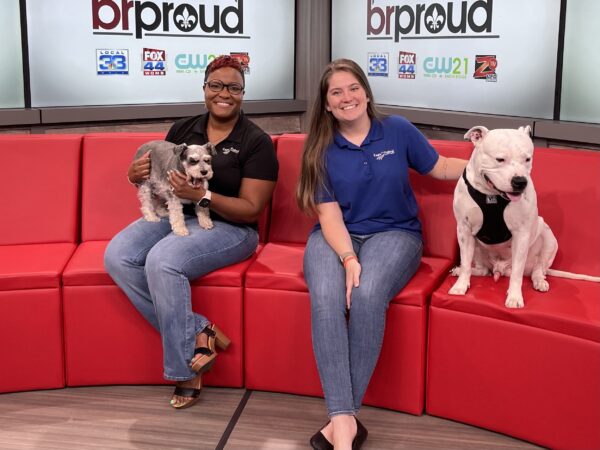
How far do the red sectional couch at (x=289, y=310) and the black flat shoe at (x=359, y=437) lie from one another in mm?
313

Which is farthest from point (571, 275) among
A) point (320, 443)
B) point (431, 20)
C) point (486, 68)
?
point (431, 20)

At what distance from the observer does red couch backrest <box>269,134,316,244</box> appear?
3730 mm

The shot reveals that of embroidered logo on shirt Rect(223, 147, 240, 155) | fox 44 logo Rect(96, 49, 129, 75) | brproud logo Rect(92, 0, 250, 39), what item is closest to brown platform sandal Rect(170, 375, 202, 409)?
embroidered logo on shirt Rect(223, 147, 240, 155)

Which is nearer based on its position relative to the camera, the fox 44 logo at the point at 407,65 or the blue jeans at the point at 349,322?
the blue jeans at the point at 349,322

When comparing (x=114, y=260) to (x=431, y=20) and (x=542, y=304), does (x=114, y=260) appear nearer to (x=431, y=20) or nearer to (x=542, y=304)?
(x=542, y=304)

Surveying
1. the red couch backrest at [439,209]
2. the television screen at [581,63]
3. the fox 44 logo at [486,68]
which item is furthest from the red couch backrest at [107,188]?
the television screen at [581,63]

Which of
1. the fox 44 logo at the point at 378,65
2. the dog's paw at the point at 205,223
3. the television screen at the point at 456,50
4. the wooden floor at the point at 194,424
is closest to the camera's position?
the wooden floor at the point at 194,424

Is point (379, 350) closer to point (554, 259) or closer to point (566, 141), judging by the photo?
point (554, 259)

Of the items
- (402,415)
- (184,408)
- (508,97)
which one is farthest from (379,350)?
(508,97)

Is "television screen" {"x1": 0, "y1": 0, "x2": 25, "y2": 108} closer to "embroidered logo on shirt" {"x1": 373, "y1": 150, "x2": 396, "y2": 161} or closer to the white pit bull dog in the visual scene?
"embroidered logo on shirt" {"x1": 373, "y1": 150, "x2": 396, "y2": 161}

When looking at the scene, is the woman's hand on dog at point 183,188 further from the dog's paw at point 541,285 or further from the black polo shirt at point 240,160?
the dog's paw at point 541,285

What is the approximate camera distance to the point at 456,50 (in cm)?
516

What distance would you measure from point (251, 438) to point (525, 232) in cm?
133

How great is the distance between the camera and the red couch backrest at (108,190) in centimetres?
379
